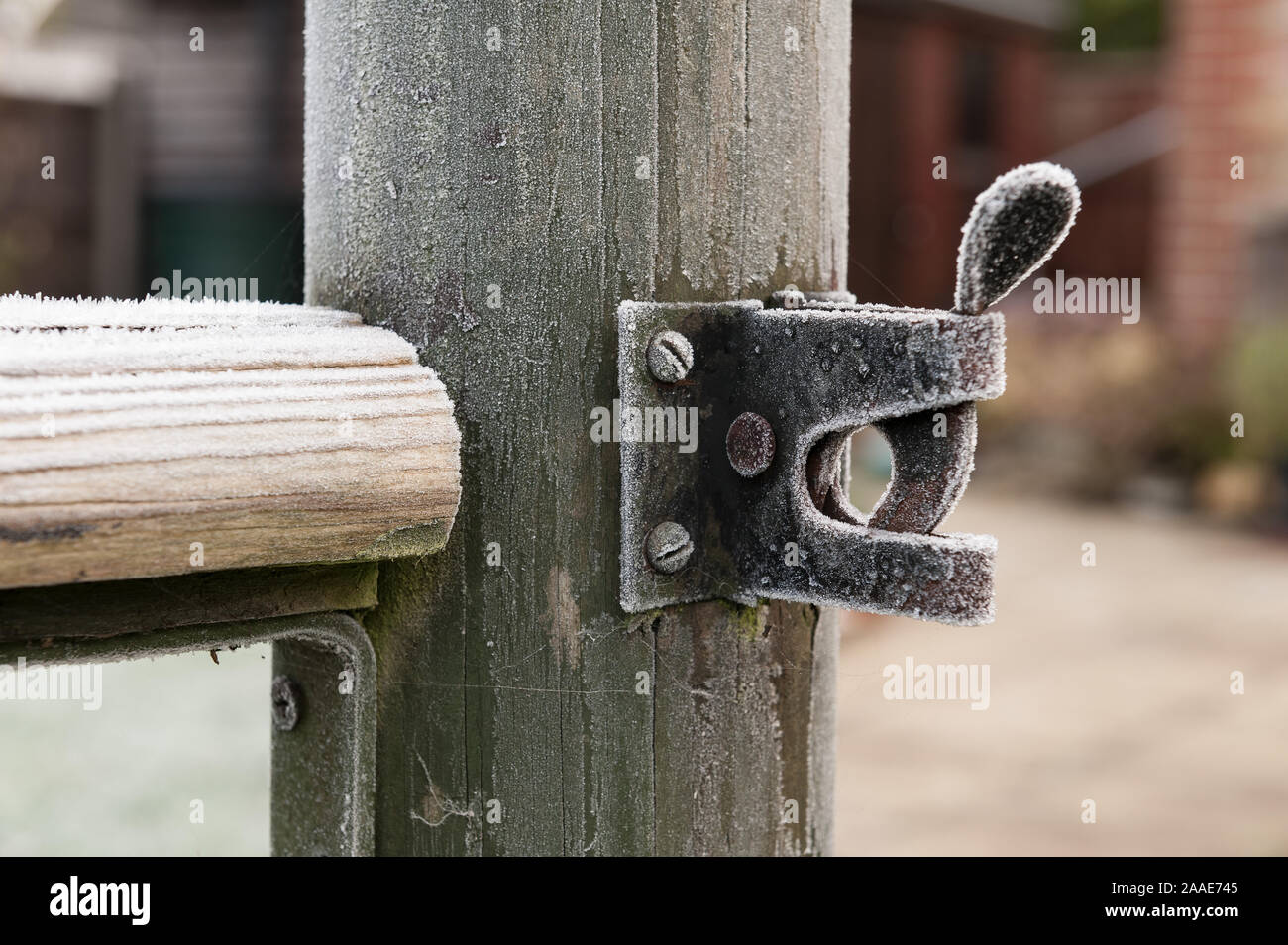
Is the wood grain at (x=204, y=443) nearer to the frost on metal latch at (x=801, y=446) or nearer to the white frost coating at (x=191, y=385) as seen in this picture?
the white frost coating at (x=191, y=385)

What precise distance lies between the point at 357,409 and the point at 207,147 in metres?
10.3

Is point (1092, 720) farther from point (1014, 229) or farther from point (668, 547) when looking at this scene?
point (1014, 229)

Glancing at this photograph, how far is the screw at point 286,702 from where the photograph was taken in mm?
1018

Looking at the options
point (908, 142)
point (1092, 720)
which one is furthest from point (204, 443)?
point (908, 142)

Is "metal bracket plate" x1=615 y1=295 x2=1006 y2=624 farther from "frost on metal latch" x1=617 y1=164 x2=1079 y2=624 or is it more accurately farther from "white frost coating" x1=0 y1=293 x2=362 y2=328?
"white frost coating" x1=0 y1=293 x2=362 y2=328

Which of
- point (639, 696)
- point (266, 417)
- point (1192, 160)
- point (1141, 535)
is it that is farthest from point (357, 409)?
point (1192, 160)

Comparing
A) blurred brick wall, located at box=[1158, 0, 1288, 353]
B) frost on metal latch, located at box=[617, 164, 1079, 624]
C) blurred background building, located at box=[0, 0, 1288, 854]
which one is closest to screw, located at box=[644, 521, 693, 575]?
frost on metal latch, located at box=[617, 164, 1079, 624]

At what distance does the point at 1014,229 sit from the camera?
76cm

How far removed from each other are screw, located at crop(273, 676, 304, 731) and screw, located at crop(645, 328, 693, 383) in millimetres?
369

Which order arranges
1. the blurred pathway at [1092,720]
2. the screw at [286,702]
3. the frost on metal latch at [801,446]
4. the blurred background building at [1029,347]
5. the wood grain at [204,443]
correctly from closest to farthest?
the wood grain at [204,443], the frost on metal latch at [801,446], the screw at [286,702], the blurred pathway at [1092,720], the blurred background building at [1029,347]

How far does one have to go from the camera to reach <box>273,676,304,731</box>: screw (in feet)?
3.34

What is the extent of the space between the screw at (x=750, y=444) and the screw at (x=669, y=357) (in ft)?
0.17

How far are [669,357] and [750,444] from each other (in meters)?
0.08

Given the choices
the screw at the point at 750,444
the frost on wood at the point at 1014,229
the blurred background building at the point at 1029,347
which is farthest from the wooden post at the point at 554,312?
the blurred background building at the point at 1029,347
